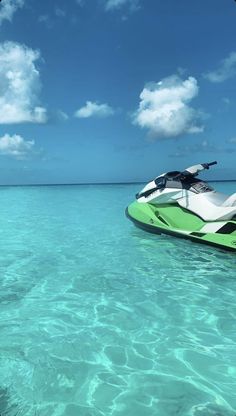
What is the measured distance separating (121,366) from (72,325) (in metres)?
0.97

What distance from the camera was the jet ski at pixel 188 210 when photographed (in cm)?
700

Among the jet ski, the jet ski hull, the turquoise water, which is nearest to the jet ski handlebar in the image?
the jet ski

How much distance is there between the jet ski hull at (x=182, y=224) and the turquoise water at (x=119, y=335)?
0.29m

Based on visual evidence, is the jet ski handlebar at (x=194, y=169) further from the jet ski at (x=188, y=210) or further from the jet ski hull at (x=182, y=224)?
the jet ski hull at (x=182, y=224)

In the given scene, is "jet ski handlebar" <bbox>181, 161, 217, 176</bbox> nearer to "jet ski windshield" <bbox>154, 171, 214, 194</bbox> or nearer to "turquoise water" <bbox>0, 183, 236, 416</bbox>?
"jet ski windshield" <bbox>154, 171, 214, 194</bbox>

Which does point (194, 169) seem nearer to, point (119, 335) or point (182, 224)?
point (182, 224)

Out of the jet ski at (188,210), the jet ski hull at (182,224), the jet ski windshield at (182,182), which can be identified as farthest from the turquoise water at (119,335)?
the jet ski windshield at (182,182)

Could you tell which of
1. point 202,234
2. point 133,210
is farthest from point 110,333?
point 133,210

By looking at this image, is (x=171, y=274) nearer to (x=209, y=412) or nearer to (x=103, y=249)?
(x=103, y=249)

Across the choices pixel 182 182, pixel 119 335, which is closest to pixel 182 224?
pixel 182 182

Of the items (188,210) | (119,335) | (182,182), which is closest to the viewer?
(119,335)

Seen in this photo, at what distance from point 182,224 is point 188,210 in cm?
Result: 30

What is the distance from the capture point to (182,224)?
800cm

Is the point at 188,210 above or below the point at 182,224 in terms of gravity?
above
